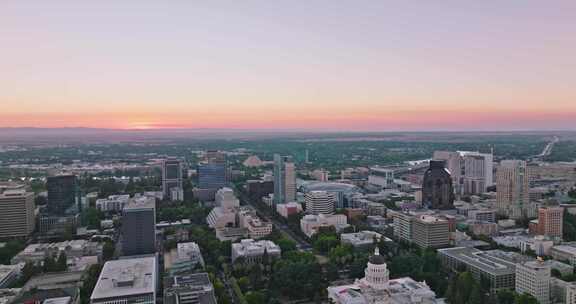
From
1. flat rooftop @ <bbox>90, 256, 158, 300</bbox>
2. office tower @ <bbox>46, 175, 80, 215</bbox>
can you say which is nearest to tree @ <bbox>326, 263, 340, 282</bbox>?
flat rooftop @ <bbox>90, 256, 158, 300</bbox>

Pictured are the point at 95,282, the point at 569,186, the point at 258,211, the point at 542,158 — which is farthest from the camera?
A: the point at 542,158

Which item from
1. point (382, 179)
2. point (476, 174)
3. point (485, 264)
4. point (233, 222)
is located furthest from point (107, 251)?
point (476, 174)

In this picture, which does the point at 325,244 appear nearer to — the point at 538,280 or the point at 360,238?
the point at 360,238

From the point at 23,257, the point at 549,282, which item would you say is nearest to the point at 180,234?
the point at 23,257

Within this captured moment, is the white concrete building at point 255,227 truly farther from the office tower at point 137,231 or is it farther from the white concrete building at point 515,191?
the white concrete building at point 515,191

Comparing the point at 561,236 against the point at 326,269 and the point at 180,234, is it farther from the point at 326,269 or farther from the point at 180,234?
the point at 180,234
